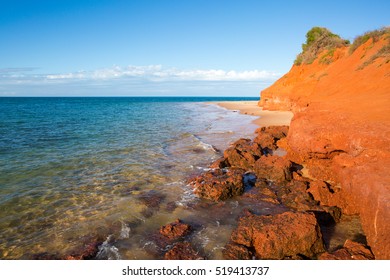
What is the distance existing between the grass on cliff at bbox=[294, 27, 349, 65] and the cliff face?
14265mm

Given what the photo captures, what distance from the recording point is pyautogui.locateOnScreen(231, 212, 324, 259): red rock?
5.42 metres

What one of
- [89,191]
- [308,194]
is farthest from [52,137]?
[308,194]

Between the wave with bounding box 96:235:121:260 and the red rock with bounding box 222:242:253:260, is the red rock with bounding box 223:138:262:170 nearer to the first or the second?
the red rock with bounding box 222:242:253:260

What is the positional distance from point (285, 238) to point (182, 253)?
2379mm

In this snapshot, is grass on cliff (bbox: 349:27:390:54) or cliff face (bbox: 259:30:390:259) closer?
cliff face (bbox: 259:30:390:259)

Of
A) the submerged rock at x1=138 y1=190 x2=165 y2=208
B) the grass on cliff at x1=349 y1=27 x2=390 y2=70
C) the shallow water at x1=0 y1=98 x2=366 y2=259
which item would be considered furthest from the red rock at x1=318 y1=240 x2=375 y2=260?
the grass on cliff at x1=349 y1=27 x2=390 y2=70

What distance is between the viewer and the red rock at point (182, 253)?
5.43 meters

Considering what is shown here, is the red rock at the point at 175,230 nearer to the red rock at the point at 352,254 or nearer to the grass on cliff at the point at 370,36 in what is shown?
the red rock at the point at 352,254

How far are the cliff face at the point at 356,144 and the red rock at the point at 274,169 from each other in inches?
38.2

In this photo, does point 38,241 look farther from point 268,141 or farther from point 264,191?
point 268,141

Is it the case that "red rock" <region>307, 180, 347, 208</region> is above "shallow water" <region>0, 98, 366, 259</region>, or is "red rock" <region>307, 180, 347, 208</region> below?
above

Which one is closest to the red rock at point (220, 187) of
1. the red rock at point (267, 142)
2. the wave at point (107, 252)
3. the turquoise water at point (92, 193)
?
the turquoise water at point (92, 193)

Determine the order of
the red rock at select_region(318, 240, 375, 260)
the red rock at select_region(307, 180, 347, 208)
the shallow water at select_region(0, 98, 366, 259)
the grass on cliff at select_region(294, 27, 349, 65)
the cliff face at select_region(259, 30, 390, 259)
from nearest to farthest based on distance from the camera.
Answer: the red rock at select_region(318, 240, 375, 260), the cliff face at select_region(259, 30, 390, 259), the shallow water at select_region(0, 98, 366, 259), the red rock at select_region(307, 180, 347, 208), the grass on cliff at select_region(294, 27, 349, 65)

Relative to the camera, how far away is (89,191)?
928 centimetres
